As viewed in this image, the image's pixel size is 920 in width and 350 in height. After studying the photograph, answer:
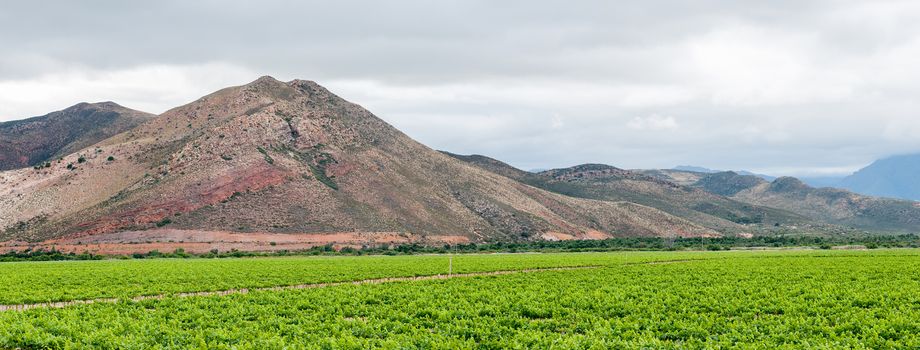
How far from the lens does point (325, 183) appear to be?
14025 cm

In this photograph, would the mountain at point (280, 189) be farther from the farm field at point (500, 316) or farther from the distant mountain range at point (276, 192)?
the farm field at point (500, 316)

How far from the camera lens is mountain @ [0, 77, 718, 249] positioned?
11738 cm

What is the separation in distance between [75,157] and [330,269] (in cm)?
10964

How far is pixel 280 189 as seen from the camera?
13175 centimetres

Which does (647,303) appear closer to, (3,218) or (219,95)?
(3,218)

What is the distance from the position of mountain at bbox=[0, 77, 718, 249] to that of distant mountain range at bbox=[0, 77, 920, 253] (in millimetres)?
375

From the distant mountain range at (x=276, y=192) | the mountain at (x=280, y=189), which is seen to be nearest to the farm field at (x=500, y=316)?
the distant mountain range at (x=276, y=192)

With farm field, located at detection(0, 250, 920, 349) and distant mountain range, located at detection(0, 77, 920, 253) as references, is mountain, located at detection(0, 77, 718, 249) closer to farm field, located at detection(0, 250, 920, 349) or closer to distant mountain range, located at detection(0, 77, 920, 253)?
distant mountain range, located at detection(0, 77, 920, 253)

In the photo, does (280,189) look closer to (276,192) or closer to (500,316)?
(276,192)

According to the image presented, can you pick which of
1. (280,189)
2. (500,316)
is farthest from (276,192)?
(500,316)

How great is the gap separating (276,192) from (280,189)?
1450 mm

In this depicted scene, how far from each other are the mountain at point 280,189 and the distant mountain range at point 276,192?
1.23ft

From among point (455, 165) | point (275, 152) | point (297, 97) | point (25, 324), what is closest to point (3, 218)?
point (275, 152)

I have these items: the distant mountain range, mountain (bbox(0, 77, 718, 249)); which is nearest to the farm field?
the distant mountain range
